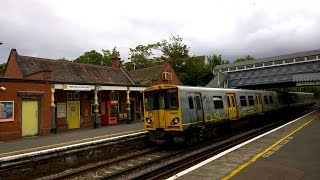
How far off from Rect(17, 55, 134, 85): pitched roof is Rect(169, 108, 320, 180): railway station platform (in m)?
16.2

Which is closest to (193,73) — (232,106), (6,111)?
(232,106)

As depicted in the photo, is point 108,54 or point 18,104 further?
point 108,54

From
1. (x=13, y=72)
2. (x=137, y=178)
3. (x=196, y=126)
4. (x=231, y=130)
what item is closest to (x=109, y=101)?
(x=13, y=72)

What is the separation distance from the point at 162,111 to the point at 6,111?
10.2 m

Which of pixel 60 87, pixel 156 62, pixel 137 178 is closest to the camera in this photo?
pixel 137 178

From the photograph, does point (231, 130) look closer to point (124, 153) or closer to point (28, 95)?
point (124, 153)

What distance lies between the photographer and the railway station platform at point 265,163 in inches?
337

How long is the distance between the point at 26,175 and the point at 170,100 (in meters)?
6.44

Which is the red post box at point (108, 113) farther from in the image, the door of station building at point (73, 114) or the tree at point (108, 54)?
the tree at point (108, 54)

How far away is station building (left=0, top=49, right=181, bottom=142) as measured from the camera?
20.2 meters

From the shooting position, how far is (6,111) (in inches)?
774

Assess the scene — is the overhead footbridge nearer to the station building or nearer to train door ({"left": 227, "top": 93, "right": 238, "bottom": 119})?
the station building

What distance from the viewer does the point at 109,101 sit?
94.4ft

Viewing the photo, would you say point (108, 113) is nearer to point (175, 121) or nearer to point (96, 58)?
point (175, 121)
